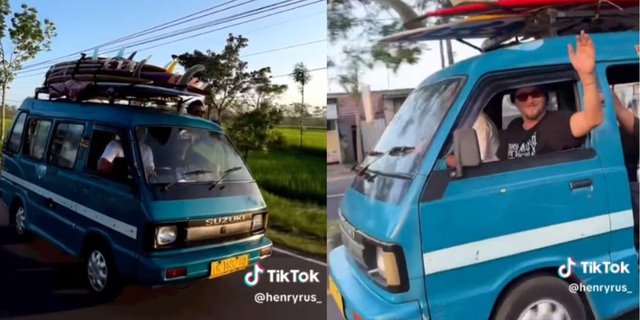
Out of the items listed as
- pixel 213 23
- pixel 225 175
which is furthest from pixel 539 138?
pixel 213 23

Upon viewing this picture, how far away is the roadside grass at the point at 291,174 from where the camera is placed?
2680mm

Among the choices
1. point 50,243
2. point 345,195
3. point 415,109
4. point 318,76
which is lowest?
point 50,243

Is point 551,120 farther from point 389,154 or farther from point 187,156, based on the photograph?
point 187,156

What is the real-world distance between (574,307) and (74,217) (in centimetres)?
281

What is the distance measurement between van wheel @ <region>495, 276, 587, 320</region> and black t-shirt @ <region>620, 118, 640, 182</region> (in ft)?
2.13

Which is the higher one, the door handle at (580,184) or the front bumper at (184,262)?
the door handle at (580,184)

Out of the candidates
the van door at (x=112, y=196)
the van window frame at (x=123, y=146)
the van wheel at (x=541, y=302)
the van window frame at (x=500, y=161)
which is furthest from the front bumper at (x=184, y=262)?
the van wheel at (x=541, y=302)

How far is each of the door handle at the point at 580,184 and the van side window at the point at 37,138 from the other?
306 cm

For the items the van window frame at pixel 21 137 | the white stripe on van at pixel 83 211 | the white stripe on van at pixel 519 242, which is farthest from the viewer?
the van window frame at pixel 21 137

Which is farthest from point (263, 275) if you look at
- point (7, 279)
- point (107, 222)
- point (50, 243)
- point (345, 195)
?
point (7, 279)

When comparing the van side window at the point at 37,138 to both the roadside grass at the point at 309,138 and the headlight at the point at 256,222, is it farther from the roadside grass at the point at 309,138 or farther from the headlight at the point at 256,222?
the roadside grass at the point at 309,138

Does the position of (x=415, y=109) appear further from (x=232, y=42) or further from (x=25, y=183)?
(x=25, y=183)

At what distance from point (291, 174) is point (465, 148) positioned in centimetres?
99

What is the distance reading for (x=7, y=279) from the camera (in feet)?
9.78
